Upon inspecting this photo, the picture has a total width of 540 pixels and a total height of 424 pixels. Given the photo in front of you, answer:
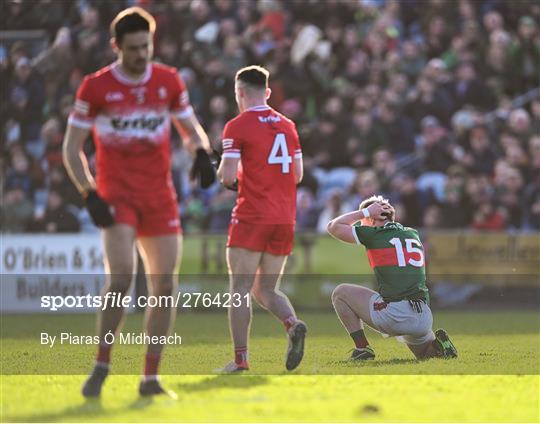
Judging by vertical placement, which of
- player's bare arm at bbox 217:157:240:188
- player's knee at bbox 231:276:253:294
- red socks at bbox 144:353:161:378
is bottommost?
red socks at bbox 144:353:161:378

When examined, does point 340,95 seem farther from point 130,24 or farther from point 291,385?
point 130,24

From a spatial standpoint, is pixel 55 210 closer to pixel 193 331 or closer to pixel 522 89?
pixel 193 331

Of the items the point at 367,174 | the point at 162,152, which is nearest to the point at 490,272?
the point at 367,174

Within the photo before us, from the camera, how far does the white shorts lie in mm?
10438

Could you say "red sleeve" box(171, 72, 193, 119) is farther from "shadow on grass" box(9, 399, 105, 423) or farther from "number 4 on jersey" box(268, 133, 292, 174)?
"shadow on grass" box(9, 399, 105, 423)

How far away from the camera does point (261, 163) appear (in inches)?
396

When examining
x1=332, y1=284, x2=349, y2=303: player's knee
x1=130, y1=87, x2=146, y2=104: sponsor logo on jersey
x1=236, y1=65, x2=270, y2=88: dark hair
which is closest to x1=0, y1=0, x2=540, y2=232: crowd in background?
x1=332, y1=284, x2=349, y2=303: player's knee

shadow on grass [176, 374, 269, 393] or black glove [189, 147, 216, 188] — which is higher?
black glove [189, 147, 216, 188]

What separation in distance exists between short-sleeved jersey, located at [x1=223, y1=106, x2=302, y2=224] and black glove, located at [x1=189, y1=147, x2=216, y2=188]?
1483mm

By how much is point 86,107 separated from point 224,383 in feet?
6.95

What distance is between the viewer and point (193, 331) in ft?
49.7

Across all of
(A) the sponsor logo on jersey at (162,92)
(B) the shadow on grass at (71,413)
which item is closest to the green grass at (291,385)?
(B) the shadow on grass at (71,413)

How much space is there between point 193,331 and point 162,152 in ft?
23.0

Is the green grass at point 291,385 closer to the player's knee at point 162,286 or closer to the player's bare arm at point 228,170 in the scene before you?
the player's knee at point 162,286
